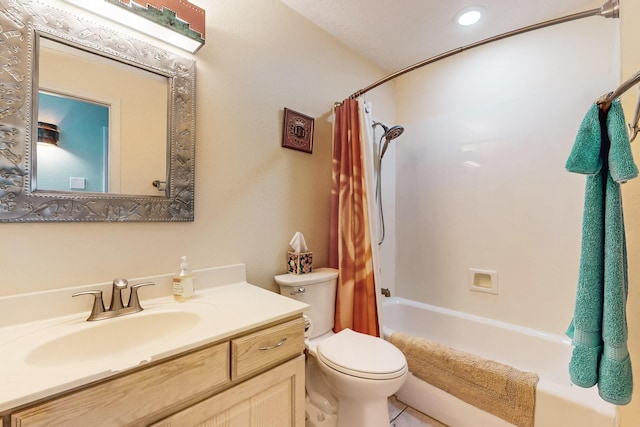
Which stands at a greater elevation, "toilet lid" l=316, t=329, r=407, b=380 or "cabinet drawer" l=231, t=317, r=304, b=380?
"cabinet drawer" l=231, t=317, r=304, b=380

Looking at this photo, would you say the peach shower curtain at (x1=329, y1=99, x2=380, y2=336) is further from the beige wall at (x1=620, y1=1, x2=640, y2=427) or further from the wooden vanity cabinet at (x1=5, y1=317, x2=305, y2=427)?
the beige wall at (x1=620, y1=1, x2=640, y2=427)

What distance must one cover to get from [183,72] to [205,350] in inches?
44.6

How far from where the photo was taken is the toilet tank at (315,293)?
144 centimetres

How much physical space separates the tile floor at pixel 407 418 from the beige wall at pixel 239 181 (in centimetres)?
97

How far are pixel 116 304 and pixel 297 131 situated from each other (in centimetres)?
121

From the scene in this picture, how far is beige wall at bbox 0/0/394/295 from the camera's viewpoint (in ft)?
3.10

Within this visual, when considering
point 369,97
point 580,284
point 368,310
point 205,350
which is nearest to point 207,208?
point 205,350

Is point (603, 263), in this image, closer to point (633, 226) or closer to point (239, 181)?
point (633, 226)

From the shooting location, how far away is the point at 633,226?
89 centimetres

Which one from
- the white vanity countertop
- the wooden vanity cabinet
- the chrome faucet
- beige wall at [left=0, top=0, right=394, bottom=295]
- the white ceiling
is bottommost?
the wooden vanity cabinet

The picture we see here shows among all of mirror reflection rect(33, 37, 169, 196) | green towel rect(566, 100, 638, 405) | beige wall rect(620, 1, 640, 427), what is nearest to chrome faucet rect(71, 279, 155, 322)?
mirror reflection rect(33, 37, 169, 196)

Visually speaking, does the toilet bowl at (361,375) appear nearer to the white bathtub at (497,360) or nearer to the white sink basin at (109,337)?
the white bathtub at (497,360)

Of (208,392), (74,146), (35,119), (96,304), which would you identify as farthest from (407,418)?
(35,119)

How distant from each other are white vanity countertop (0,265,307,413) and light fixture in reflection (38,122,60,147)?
51cm
